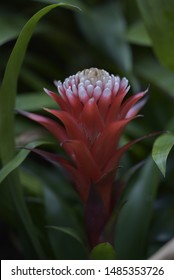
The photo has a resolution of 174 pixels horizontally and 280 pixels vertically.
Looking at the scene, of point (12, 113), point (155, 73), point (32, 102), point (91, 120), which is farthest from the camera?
point (155, 73)

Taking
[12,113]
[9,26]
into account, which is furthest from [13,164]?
[9,26]

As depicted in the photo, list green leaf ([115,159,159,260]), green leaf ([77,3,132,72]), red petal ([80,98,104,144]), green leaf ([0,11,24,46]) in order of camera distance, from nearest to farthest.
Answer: red petal ([80,98,104,144]), green leaf ([115,159,159,260]), green leaf ([0,11,24,46]), green leaf ([77,3,132,72])

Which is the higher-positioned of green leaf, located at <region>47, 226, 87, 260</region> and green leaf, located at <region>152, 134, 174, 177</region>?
green leaf, located at <region>152, 134, 174, 177</region>

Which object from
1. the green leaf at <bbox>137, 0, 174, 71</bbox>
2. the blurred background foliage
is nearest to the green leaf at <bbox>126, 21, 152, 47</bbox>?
the blurred background foliage

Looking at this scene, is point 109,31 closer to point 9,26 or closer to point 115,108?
point 9,26

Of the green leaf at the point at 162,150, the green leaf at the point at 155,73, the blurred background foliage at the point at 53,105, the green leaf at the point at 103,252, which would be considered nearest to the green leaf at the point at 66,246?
the blurred background foliage at the point at 53,105

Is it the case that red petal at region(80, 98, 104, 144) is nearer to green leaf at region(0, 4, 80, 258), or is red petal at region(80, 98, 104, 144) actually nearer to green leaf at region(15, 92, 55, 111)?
green leaf at region(0, 4, 80, 258)

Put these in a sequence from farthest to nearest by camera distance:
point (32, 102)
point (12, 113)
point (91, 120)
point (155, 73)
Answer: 1. point (155, 73)
2. point (32, 102)
3. point (12, 113)
4. point (91, 120)
